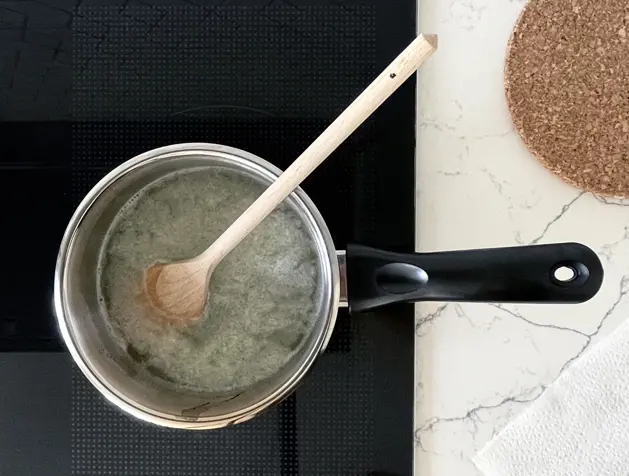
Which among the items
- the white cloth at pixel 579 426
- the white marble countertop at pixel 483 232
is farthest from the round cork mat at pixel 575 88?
the white cloth at pixel 579 426

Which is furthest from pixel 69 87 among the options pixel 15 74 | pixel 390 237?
pixel 390 237

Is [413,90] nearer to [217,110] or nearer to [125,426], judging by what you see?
[217,110]

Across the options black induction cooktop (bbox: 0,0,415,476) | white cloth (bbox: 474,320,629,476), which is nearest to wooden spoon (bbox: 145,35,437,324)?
black induction cooktop (bbox: 0,0,415,476)

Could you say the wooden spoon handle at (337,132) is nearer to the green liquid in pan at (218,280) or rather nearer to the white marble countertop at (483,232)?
the green liquid in pan at (218,280)

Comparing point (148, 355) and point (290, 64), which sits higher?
point (290, 64)

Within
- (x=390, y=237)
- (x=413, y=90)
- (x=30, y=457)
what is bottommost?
(x=30, y=457)
